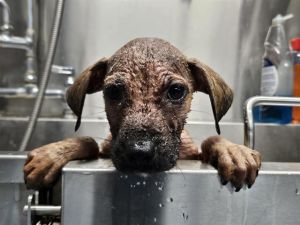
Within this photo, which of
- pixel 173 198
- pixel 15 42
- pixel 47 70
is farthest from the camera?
pixel 15 42

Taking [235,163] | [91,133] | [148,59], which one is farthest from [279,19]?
[235,163]

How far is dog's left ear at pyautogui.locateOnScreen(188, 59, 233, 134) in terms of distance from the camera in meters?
0.66

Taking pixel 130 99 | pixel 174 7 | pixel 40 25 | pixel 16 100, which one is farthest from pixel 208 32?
pixel 130 99

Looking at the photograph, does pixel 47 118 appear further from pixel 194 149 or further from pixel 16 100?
pixel 194 149

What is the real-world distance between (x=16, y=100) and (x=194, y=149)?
688mm

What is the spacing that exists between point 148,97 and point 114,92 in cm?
7

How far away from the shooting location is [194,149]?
785 mm

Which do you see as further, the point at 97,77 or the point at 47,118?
the point at 47,118

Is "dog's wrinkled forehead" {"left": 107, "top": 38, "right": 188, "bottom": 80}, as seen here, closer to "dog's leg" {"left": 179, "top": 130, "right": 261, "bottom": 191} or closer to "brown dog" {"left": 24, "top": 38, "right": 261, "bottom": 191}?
"brown dog" {"left": 24, "top": 38, "right": 261, "bottom": 191}

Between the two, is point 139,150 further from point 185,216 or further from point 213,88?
point 213,88

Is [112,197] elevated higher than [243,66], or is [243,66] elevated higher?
[243,66]

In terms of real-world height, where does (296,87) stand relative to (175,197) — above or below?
above

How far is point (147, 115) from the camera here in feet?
1.77

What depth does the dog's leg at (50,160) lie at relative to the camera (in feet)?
1.74
